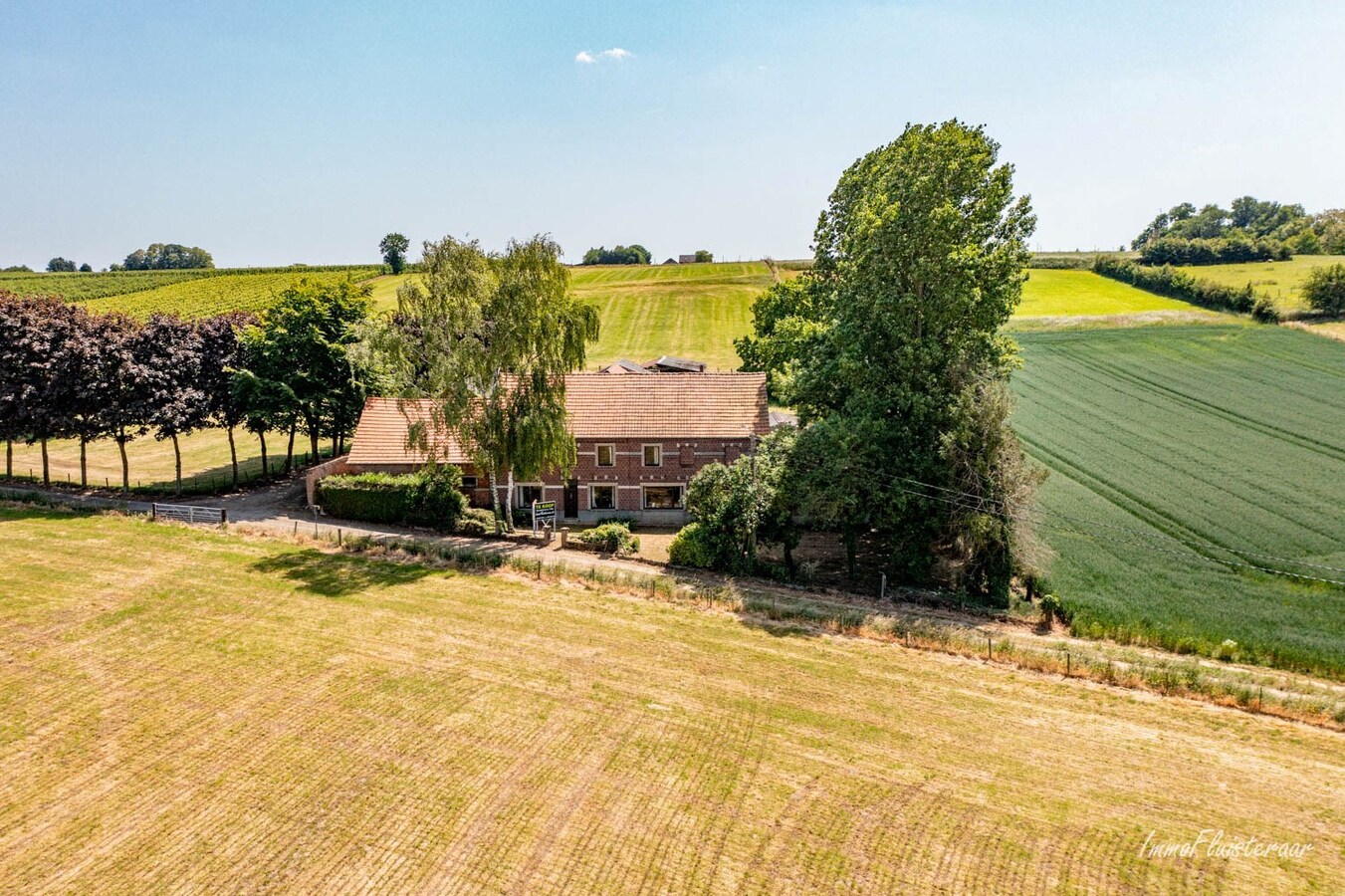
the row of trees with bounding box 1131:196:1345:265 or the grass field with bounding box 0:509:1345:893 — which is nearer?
the grass field with bounding box 0:509:1345:893

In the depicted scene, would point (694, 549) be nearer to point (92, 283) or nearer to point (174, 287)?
point (174, 287)

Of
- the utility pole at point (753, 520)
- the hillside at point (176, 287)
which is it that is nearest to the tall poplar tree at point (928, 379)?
the utility pole at point (753, 520)

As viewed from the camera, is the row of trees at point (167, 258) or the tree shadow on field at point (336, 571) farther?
the row of trees at point (167, 258)

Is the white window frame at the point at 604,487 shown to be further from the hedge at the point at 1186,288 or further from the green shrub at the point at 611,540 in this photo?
the hedge at the point at 1186,288

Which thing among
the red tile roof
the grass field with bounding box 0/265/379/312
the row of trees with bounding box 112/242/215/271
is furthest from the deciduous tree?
the red tile roof

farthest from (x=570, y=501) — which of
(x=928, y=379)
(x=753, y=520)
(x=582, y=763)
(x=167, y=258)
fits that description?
(x=167, y=258)

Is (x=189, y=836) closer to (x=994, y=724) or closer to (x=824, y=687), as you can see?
(x=824, y=687)

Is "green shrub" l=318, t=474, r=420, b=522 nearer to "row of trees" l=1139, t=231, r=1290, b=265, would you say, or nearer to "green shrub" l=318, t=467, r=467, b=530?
"green shrub" l=318, t=467, r=467, b=530
